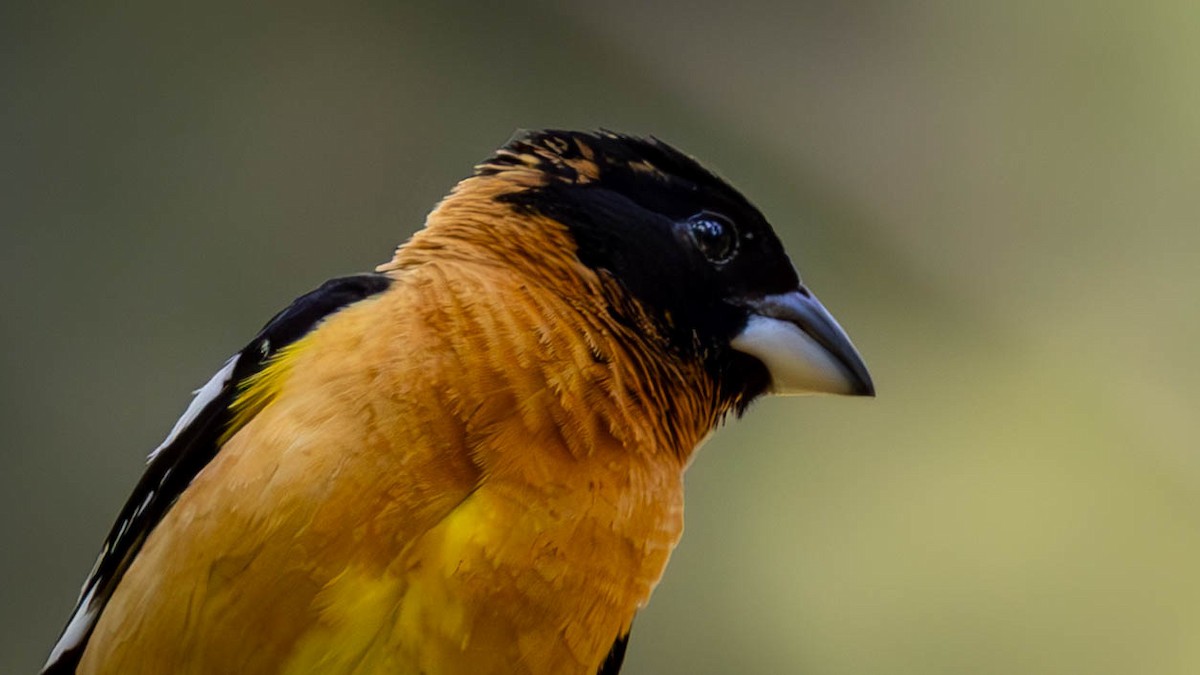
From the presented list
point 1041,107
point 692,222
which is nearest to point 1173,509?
point 1041,107

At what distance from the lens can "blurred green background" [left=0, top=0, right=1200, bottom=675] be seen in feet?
11.2

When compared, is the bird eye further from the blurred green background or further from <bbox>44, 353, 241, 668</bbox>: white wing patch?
the blurred green background

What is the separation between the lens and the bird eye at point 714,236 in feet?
6.41

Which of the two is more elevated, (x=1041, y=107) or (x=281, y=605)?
(x=1041, y=107)

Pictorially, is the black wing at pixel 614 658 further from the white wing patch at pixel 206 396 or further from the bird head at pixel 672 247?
the white wing patch at pixel 206 396

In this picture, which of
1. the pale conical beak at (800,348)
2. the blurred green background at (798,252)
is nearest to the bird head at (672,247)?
the pale conical beak at (800,348)

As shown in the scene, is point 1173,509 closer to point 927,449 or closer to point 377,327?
point 927,449

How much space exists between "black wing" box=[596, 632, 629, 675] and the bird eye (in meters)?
0.63

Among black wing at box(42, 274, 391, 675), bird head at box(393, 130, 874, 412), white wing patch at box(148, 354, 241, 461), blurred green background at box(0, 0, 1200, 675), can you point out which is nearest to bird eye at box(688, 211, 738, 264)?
bird head at box(393, 130, 874, 412)

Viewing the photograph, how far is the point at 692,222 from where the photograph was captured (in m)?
1.97

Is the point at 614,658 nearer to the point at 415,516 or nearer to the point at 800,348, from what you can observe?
the point at 415,516

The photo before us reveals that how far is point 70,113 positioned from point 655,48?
5.88 feet

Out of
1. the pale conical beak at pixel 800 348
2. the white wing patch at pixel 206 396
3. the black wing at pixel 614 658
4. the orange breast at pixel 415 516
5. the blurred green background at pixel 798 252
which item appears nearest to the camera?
the orange breast at pixel 415 516

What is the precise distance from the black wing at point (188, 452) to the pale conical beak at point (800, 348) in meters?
0.62
